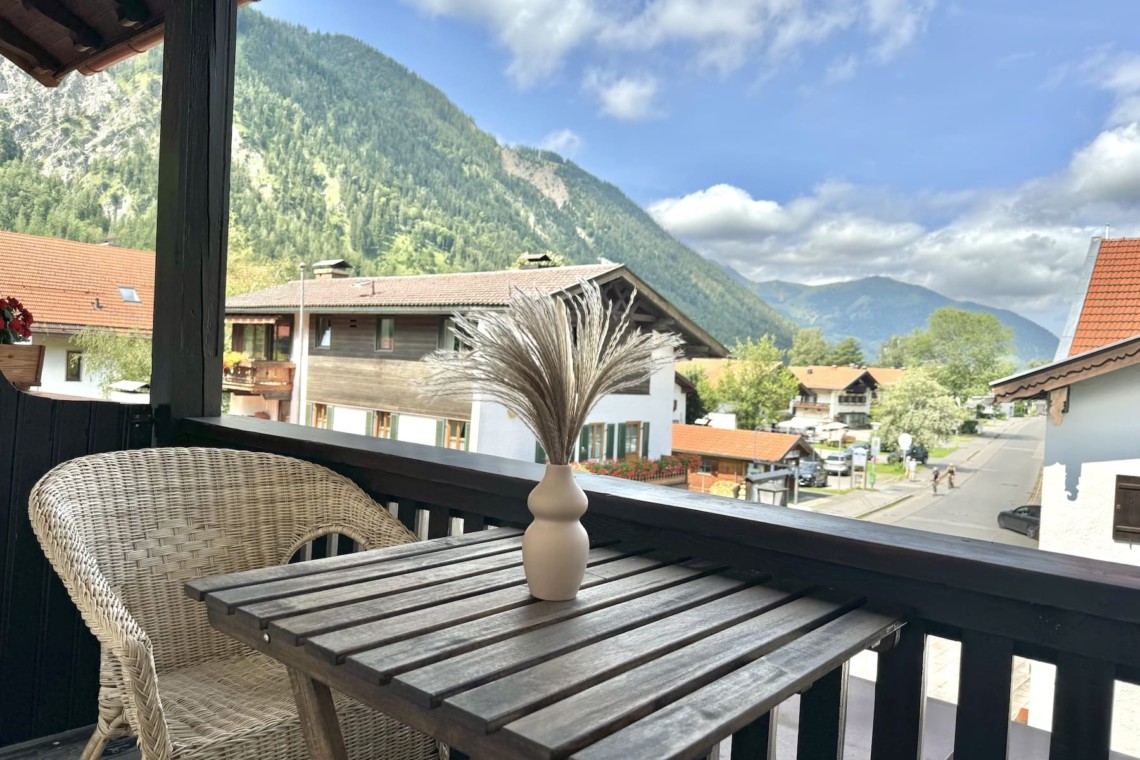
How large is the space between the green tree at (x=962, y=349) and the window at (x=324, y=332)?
6.42 meters

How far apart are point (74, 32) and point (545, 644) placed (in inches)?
99.7

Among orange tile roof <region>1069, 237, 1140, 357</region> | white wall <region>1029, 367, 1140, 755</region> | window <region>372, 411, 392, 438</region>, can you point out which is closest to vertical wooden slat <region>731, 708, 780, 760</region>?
white wall <region>1029, 367, 1140, 755</region>

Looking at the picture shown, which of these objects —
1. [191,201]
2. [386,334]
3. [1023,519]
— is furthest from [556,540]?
[386,334]

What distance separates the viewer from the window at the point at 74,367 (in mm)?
2236

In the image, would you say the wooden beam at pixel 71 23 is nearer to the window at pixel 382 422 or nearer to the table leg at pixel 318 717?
the table leg at pixel 318 717

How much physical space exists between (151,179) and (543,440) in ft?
6.21

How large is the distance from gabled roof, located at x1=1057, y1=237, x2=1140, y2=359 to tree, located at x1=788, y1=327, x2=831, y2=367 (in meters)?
2.81

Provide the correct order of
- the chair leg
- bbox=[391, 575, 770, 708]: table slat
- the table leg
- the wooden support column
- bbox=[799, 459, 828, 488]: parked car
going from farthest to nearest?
bbox=[799, 459, 828, 488]: parked car → the wooden support column → the chair leg → the table leg → bbox=[391, 575, 770, 708]: table slat

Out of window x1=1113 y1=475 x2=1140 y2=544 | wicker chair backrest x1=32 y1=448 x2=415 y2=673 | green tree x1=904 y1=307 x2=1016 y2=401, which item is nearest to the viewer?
wicker chair backrest x1=32 y1=448 x2=415 y2=673

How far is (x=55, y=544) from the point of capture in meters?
1.15

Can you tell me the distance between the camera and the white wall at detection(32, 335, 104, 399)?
212 centimetres

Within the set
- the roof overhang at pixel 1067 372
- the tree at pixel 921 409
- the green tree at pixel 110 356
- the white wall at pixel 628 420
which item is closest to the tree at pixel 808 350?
the tree at pixel 921 409

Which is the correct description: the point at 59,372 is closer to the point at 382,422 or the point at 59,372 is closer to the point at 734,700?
the point at 734,700

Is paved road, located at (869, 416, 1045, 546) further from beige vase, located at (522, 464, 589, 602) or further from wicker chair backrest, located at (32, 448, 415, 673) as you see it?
beige vase, located at (522, 464, 589, 602)
